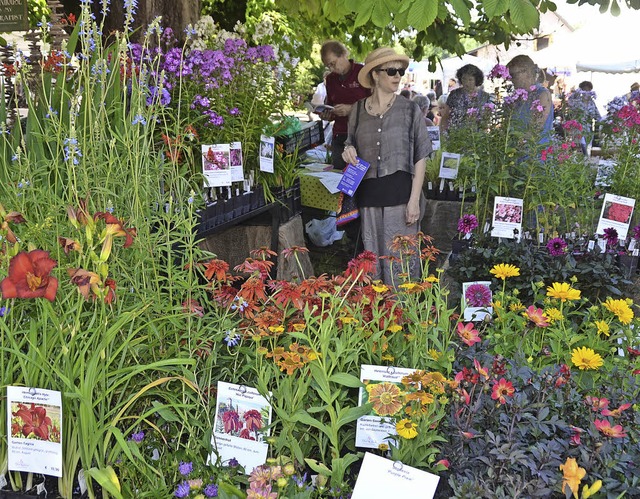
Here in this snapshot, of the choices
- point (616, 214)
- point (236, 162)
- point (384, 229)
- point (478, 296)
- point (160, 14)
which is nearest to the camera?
point (478, 296)

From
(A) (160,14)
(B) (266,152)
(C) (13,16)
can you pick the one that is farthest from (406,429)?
(C) (13,16)

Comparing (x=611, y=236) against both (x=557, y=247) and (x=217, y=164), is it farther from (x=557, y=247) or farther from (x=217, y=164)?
(x=217, y=164)

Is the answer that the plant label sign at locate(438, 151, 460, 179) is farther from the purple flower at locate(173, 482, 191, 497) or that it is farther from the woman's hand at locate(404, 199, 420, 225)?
the purple flower at locate(173, 482, 191, 497)

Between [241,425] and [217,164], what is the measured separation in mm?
2190

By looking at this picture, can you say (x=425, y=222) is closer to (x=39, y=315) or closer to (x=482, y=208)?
(x=482, y=208)

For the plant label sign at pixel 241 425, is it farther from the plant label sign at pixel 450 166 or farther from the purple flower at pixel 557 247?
the plant label sign at pixel 450 166

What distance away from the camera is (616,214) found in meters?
3.68

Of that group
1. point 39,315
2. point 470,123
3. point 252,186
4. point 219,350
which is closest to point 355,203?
point 252,186

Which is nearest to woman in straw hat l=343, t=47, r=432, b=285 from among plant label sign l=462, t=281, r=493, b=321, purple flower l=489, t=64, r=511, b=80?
purple flower l=489, t=64, r=511, b=80

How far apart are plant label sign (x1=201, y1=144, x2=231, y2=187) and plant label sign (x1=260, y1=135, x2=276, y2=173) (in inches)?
13.2

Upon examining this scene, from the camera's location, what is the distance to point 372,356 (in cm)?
200

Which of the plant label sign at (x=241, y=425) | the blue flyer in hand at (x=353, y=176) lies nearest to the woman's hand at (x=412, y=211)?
the blue flyer in hand at (x=353, y=176)

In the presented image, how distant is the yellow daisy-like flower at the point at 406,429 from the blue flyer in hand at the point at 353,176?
2.48 m

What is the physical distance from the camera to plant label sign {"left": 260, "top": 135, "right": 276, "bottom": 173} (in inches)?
161
